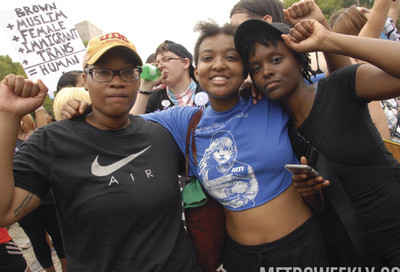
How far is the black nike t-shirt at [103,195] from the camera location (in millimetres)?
1460

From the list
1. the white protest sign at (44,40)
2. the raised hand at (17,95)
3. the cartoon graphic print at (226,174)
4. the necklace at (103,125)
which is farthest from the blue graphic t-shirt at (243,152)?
the white protest sign at (44,40)

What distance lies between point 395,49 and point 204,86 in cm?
117

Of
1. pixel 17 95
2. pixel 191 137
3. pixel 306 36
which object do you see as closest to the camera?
pixel 17 95

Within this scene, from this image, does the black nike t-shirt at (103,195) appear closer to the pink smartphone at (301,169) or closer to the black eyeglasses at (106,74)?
the black eyeglasses at (106,74)

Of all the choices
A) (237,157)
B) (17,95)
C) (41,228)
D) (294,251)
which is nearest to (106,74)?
(17,95)

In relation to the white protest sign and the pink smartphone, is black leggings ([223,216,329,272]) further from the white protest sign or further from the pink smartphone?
the white protest sign

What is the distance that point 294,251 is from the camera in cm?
164

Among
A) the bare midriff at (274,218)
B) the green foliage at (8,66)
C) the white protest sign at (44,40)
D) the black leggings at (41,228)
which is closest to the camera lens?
the bare midriff at (274,218)

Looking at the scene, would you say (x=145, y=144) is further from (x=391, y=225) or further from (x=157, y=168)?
(x=391, y=225)

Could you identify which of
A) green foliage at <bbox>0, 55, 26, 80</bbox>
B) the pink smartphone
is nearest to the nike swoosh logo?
the pink smartphone

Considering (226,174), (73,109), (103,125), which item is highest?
(73,109)

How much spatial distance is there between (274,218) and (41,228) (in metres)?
3.64

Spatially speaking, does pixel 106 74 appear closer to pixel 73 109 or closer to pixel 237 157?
pixel 73 109

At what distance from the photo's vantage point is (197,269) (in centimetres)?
176
